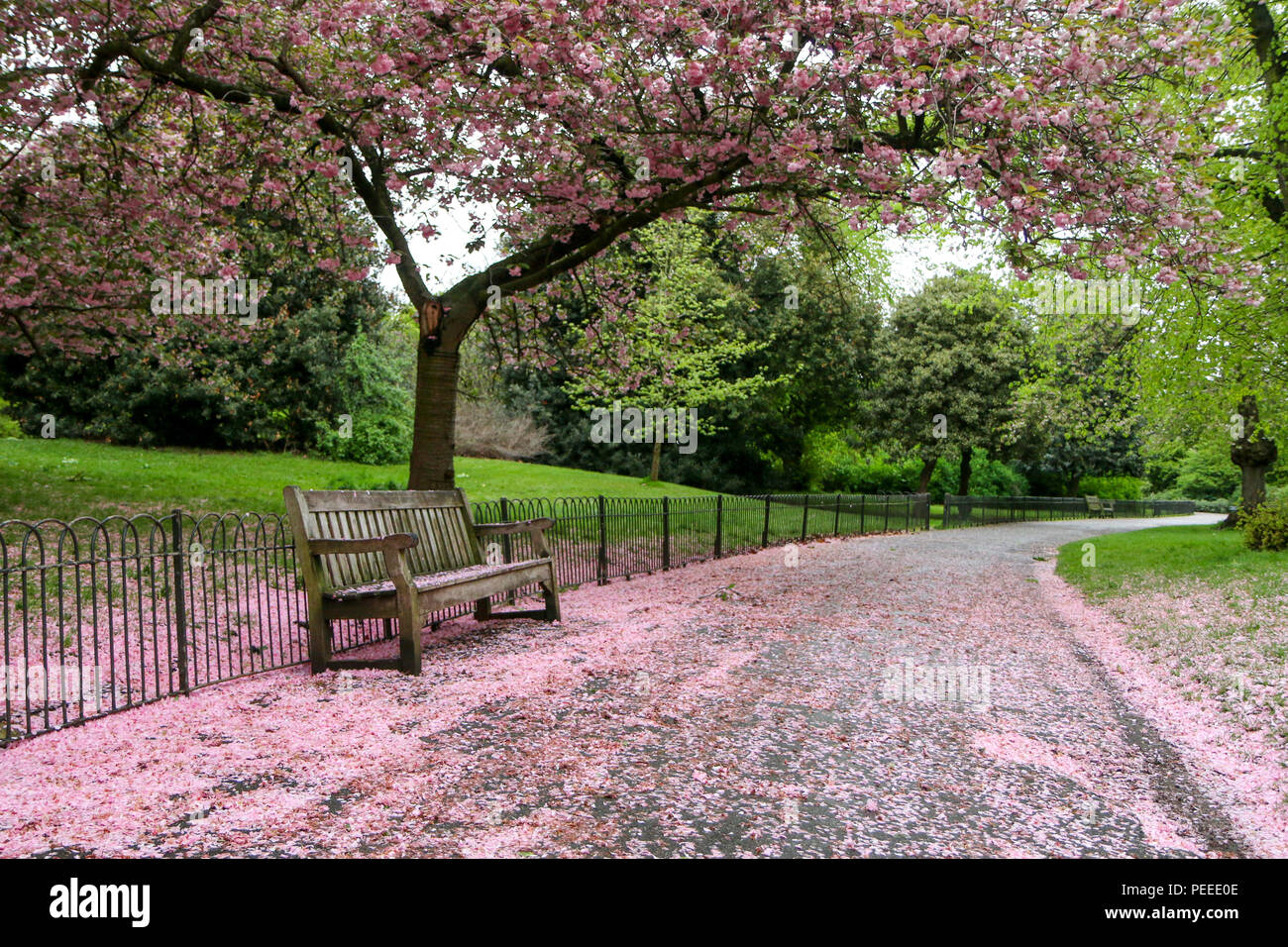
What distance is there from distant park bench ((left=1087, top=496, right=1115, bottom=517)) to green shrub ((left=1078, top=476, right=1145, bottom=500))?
7.31m

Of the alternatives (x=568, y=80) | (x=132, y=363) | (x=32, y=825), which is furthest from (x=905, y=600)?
(x=132, y=363)

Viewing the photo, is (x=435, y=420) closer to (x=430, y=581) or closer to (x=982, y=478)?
(x=430, y=581)

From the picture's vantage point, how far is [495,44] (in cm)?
736

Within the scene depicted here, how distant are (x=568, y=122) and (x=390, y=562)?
17.9 feet

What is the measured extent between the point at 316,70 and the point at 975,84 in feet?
22.9

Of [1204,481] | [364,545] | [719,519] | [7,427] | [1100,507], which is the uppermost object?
[7,427]

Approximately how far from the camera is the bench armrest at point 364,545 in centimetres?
584

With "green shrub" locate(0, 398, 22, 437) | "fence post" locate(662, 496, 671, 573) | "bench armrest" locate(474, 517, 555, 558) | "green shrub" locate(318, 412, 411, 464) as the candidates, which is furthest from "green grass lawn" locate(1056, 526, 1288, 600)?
"green shrub" locate(0, 398, 22, 437)

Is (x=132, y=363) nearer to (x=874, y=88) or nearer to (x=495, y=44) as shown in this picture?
(x=495, y=44)

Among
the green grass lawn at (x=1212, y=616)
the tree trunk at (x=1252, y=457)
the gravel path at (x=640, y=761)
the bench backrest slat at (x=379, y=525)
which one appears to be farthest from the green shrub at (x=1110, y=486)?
the bench backrest slat at (x=379, y=525)

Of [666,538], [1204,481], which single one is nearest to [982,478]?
[1204,481]

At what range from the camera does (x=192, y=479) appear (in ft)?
50.0

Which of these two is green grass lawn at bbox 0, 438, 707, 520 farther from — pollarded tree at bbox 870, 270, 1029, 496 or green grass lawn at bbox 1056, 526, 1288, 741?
pollarded tree at bbox 870, 270, 1029, 496

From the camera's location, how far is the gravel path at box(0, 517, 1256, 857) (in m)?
3.34
